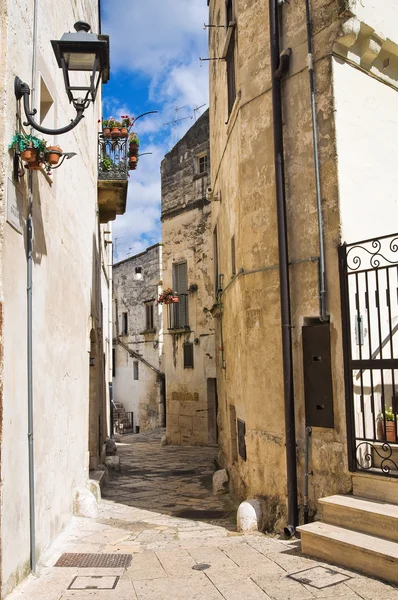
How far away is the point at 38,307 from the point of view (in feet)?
18.1

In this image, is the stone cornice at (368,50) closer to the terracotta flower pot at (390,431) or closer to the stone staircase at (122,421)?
the terracotta flower pot at (390,431)

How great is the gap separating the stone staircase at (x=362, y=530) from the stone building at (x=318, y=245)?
0.07m

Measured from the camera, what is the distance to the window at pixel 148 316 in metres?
28.0

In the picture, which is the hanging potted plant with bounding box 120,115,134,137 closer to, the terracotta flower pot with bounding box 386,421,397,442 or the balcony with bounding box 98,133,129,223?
the balcony with bounding box 98,133,129,223

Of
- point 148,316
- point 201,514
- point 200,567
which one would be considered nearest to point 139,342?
point 148,316

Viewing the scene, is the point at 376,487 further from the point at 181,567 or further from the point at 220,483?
the point at 220,483

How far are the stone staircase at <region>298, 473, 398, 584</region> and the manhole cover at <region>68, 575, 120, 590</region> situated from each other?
6.07 feet

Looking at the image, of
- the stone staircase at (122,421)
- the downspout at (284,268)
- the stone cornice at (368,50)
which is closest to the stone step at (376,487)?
the downspout at (284,268)

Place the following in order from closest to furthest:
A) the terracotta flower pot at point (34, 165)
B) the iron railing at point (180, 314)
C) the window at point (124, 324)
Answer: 1. the terracotta flower pot at point (34, 165)
2. the iron railing at point (180, 314)
3. the window at point (124, 324)

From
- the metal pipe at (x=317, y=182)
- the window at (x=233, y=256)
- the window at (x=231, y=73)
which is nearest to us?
the metal pipe at (x=317, y=182)

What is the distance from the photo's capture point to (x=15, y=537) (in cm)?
447

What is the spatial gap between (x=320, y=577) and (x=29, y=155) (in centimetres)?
421

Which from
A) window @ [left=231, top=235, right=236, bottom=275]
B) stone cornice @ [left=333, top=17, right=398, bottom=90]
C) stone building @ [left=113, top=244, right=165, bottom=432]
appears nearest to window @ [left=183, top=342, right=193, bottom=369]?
stone building @ [left=113, top=244, right=165, bottom=432]

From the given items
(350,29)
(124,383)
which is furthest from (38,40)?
(124,383)
